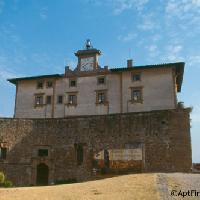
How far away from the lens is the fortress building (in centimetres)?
2866

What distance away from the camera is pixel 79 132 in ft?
103

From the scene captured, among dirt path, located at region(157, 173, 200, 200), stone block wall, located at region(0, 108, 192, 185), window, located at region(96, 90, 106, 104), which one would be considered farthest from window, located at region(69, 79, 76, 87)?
dirt path, located at region(157, 173, 200, 200)

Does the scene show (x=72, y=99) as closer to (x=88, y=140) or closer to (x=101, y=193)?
(x=88, y=140)

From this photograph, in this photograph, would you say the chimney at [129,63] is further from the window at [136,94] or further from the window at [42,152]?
the window at [42,152]

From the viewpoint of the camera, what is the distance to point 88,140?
30.8 m

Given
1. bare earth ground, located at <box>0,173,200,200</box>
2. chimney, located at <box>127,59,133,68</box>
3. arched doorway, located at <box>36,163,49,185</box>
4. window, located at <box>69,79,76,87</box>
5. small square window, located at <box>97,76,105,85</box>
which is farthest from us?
window, located at <box>69,79,76,87</box>

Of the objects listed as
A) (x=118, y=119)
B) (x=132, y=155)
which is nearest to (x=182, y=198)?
(x=132, y=155)

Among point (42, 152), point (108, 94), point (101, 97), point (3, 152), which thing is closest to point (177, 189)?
point (42, 152)

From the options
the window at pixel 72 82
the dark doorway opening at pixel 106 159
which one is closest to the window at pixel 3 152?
the dark doorway opening at pixel 106 159

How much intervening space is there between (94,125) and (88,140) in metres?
1.41

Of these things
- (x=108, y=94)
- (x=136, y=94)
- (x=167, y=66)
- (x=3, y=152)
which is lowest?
(x=3, y=152)

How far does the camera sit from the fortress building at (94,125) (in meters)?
28.7

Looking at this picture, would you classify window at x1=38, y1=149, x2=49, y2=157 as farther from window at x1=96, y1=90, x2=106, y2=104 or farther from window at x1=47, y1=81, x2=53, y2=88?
window at x1=47, y1=81, x2=53, y2=88

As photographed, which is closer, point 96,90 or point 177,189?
point 177,189
